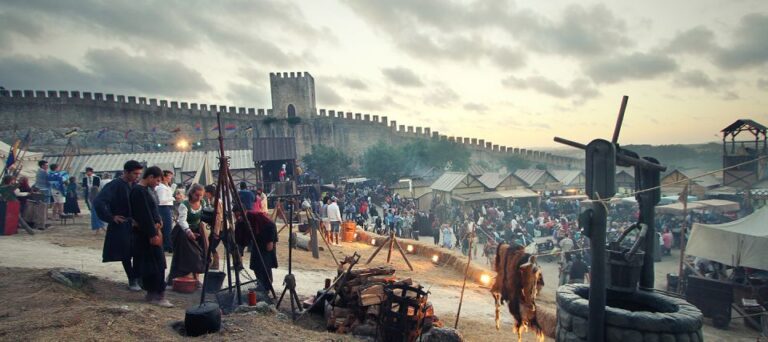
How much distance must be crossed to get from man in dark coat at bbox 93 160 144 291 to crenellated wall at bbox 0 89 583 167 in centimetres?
3711

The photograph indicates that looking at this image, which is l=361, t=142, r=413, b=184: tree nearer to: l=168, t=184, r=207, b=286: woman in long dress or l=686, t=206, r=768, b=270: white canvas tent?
l=686, t=206, r=768, b=270: white canvas tent

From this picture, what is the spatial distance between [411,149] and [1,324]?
3945cm

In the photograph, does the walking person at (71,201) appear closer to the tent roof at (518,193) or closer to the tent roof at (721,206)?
the tent roof at (518,193)

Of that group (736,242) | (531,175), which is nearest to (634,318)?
(736,242)

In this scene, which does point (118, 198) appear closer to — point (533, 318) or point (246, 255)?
point (246, 255)

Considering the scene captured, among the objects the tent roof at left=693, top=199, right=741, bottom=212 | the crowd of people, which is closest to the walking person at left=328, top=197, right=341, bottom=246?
the crowd of people

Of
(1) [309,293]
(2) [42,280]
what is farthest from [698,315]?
(2) [42,280]

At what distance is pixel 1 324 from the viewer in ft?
12.1

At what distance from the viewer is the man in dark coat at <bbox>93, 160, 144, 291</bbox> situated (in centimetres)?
478

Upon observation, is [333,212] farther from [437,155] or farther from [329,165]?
[437,155]

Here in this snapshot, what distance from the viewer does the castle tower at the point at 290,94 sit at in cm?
4541

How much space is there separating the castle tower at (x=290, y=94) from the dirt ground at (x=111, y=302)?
116 ft

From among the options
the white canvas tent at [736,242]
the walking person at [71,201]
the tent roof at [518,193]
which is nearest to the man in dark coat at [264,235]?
the walking person at [71,201]

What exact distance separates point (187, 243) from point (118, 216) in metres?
1.08
